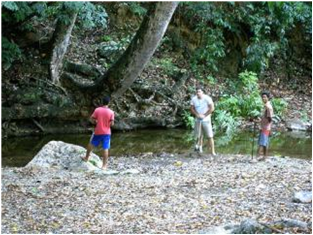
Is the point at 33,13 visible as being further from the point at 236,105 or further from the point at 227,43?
the point at 227,43

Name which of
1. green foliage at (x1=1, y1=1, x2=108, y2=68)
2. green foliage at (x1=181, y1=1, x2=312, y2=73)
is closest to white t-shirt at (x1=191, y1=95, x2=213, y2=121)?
green foliage at (x1=1, y1=1, x2=108, y2=68)

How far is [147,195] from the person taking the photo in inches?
340

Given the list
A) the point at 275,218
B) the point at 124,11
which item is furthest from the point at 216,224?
the point at 124,11

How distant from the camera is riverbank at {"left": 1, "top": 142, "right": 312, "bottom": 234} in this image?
6.98 m

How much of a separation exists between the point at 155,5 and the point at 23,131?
5624 mm

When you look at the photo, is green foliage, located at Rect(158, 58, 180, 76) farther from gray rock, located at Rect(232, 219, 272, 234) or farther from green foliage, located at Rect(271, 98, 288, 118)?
gray rock, located at Rect(232, 219, 272, 234)

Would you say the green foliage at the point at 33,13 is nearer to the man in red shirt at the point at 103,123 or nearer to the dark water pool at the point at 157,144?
the man in red shirt at the point at 103,123

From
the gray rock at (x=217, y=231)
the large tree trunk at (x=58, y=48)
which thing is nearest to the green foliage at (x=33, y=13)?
the large tree trunk at (x=58, y=48)

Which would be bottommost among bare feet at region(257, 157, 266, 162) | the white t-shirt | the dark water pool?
the dark water pool

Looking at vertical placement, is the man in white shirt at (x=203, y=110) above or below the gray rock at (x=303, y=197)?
above

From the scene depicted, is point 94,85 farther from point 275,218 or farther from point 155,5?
point 275,218

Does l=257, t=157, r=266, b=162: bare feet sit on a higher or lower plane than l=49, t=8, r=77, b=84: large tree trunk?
lower

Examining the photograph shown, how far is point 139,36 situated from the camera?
51.1ft

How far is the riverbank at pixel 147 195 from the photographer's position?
6980mm
